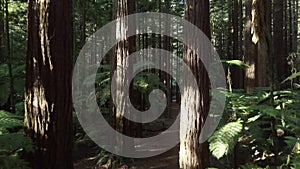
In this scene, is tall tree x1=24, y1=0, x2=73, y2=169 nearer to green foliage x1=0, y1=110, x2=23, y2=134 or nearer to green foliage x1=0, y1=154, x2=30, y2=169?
green foliage x1=0, y1=110, x2=23, y2=134

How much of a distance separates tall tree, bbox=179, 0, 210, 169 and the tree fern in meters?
0.54

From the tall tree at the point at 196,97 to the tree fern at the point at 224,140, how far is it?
54cm

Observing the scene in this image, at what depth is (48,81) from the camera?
5.06m

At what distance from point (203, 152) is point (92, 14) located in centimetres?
1363

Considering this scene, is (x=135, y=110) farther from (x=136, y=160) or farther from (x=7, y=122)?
(x=7, y=122)

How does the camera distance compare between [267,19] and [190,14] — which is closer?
[190,14]

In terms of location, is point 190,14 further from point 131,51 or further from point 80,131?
point 80,131

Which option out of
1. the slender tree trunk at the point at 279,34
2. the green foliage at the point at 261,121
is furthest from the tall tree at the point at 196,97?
the slender tree trunk at the point at 279,34

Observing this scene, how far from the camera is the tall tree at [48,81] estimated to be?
5.05 meters

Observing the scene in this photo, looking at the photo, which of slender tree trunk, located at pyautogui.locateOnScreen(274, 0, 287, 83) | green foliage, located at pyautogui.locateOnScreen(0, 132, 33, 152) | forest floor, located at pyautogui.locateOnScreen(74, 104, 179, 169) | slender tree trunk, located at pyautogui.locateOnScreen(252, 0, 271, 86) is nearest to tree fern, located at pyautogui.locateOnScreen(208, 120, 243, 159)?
slender tree trunk, located at pyautogui.locateOnScreen(252, 0, 271, 86)

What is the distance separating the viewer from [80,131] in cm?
1050

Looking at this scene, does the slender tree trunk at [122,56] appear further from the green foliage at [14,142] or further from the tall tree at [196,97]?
the green foliage at [14,142]

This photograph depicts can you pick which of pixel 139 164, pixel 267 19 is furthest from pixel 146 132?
pixel 267 19

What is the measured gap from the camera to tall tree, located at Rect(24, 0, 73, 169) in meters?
5.05
